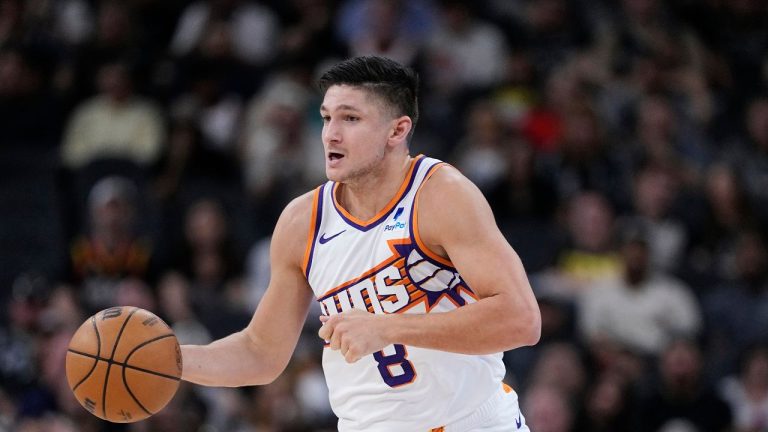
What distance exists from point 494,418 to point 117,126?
9.39 meters

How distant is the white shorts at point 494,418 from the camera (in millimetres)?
5867

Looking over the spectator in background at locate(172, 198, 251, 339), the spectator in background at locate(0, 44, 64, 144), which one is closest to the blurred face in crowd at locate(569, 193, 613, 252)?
the spectator in background at locate(172, 198, 251, 339)

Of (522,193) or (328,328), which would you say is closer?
(328,328)

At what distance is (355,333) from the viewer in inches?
202

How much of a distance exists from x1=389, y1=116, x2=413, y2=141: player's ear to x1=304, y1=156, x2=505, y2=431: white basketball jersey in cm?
17

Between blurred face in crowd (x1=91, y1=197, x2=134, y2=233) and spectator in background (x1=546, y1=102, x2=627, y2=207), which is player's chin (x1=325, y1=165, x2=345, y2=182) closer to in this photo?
blurred face in crowd (x1=91, y1=197, x2=134, y2=233)

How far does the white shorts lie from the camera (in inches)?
231

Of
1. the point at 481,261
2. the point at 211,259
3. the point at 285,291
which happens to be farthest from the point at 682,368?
the point at 481,261

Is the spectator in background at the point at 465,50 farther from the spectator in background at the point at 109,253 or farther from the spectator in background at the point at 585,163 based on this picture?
the spectator in background at the point at 109,253

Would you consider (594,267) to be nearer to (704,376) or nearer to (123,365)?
(704,376)

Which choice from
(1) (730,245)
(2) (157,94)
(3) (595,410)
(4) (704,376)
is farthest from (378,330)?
(2) (157,94)

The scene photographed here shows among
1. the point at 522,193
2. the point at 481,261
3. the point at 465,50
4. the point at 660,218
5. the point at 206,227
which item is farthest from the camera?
the point at 465,50

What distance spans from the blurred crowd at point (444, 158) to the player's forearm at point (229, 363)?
14.7 ft

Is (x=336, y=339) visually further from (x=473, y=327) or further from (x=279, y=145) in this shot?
(x=279, y=145)
